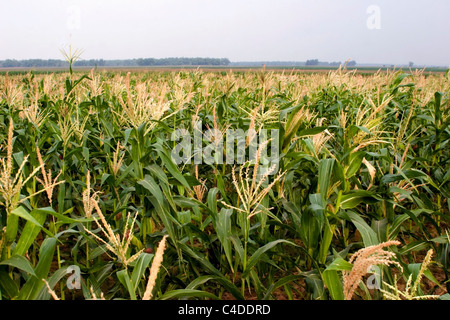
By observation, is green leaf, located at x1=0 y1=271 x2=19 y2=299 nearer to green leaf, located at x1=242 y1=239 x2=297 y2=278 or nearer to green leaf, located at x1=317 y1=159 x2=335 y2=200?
green leaf, located at x1=242 y1=239 x2=297 y2=278

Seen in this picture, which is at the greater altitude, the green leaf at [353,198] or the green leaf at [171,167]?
the green leaf at [171,167]

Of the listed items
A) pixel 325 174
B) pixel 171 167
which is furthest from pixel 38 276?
pixel 325 174

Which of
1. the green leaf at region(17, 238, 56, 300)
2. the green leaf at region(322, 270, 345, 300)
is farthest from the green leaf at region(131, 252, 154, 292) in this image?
the green leaf at region(322, 270, 345, 300)

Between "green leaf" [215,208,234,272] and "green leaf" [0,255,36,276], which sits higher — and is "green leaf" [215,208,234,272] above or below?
below

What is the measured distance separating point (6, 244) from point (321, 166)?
1673 mm

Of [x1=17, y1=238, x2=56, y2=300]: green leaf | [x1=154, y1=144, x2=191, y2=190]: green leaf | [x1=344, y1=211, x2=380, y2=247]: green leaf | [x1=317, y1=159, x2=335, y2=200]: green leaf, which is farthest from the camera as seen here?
[x1=154, y1=144, x2=191, y2=190]: green leaf

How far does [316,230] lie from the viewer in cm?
208

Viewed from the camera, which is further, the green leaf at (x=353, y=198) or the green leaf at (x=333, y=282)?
the green leaf at (x=353, y=198)

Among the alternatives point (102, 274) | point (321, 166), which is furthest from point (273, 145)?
point (102, 274)

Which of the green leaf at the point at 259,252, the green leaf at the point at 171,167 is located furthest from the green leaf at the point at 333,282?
the green leaf at the point at 171,167

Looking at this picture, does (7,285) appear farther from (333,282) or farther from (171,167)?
(333,282)

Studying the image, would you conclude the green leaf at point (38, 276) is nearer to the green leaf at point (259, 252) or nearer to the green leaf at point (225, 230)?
the green leaf at point (225, 230)

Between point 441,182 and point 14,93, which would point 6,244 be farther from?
point 441,182
